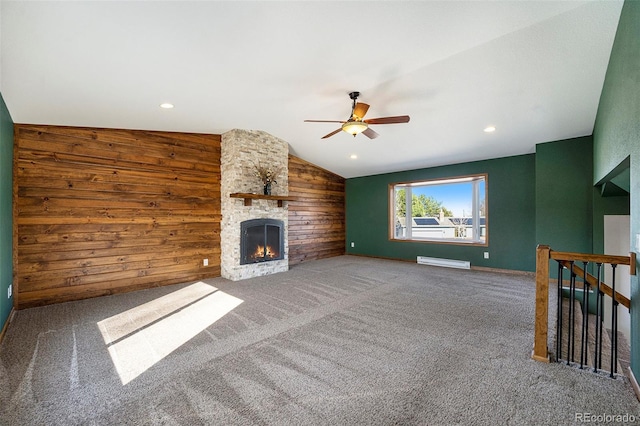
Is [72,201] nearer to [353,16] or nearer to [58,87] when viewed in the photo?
[58,87]

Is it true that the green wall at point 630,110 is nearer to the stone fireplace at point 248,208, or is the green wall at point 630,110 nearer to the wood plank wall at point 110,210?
the stone fireplace at point 248,208

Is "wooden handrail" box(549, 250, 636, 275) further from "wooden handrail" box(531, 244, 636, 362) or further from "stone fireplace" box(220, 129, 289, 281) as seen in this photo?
"stone fireplace" box(220, 129, 289, 281)

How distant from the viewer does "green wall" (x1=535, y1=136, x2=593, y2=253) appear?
4602 millimetres

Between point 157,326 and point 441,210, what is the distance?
20.6 ft

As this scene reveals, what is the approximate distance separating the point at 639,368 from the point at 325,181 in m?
6.62

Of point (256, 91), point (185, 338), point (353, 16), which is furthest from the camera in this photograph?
point (256, 91)

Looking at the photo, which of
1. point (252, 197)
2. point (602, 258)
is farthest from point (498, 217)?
point (252, 197)

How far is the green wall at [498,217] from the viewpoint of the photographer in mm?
5531

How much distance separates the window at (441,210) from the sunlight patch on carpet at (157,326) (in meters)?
4.98

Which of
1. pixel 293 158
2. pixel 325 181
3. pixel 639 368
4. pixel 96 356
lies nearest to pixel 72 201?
pixel 96 356

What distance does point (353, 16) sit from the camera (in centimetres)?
214

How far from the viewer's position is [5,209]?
3.19m

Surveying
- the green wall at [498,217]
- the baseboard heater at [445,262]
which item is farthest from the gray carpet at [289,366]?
the baseboard heater at [445,262]

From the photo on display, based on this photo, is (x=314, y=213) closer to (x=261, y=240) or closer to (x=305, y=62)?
(x=261, y=240)
